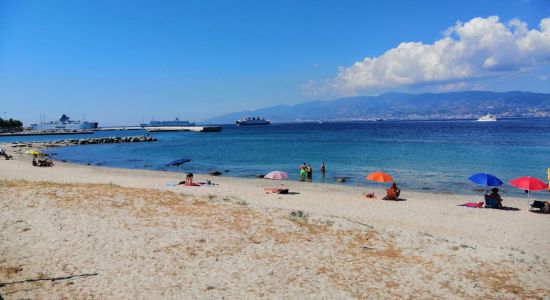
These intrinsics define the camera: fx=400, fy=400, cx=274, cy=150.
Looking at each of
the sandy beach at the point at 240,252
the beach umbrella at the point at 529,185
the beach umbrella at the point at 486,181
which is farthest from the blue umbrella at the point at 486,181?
the sandy beach at the point at 240,252

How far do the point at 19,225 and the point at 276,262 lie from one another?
27.8ft

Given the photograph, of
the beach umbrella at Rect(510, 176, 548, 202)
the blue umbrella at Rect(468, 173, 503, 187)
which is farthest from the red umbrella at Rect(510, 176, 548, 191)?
the blue umbrella at Rect(468, 173, 503, 187)

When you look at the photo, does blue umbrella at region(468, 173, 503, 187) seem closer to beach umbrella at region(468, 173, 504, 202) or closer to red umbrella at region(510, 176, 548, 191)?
beach umbrella at region(468, 173, 504, 202)

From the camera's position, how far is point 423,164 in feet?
140

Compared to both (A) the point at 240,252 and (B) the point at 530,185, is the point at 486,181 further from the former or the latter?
(A) the point at 240,252

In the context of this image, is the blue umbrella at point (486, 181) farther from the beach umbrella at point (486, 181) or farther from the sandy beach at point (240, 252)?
the sandy beach at point (240, 252)

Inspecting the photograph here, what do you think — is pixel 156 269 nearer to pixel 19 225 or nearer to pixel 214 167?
pixel 19 225

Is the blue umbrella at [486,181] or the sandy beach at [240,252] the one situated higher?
the blue umbrella at [486,181]

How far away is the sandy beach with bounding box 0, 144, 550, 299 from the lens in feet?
30.5

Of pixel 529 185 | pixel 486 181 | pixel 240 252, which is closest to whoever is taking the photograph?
pixel 240 252

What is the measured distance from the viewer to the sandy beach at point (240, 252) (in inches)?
365

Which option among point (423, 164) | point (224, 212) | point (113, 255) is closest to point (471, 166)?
point (423, 164)

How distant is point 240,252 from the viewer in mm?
11570

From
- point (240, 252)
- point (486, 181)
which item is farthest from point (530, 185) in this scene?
point (240, 252)
